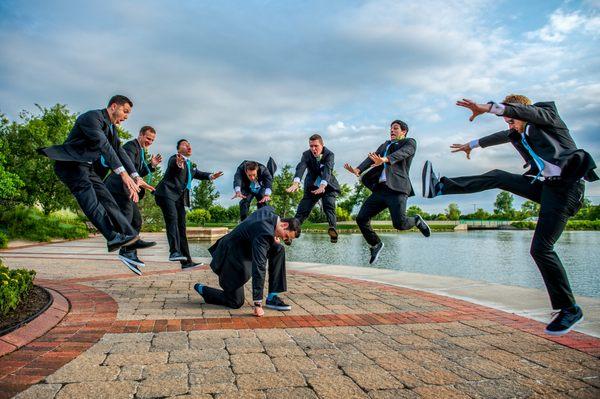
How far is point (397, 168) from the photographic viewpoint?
6.57 m

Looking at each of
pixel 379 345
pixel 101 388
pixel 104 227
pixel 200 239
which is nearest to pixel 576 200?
pixel 379 345

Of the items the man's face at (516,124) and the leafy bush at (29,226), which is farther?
the leafy bush at (29,226)

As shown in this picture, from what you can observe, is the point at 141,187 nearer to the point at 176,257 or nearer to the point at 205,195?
the point at 176,257

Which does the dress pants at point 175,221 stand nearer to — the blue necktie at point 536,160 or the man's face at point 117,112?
the man's face at point 117,112

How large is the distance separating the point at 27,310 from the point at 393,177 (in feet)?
16.0

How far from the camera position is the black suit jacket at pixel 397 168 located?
6359mm

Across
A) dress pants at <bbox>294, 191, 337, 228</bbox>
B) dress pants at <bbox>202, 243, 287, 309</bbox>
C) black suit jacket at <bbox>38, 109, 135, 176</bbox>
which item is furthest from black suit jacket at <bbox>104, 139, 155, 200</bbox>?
dress pants at <bbox>294, 191, 337, 228</bbox>

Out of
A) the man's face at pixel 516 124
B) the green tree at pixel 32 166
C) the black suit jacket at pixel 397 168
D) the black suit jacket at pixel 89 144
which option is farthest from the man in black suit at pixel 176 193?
the green tree at pixel 32 166

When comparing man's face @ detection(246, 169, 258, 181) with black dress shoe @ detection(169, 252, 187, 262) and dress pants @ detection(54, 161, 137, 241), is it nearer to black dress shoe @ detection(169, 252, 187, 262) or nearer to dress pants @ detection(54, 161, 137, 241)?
black dress shoe @ detection(169, 252, 187, 262)

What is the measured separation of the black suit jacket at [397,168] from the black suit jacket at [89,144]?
3601 millimetres

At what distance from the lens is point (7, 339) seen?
3.37 m

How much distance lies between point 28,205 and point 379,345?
24645 millimetres

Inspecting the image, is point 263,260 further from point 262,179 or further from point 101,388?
point 262,179

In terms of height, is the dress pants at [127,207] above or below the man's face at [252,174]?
below
